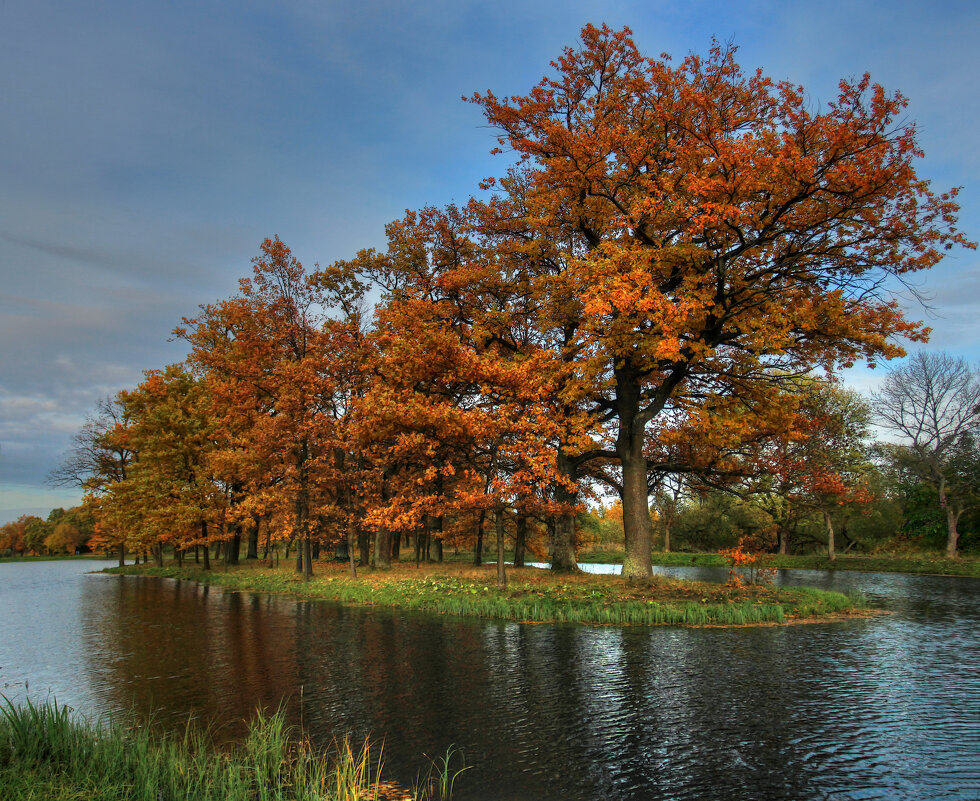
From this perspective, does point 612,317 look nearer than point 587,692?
No

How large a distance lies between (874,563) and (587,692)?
37995 millimetres

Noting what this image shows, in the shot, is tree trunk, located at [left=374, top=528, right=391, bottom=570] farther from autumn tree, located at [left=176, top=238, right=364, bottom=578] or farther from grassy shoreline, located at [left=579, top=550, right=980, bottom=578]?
grassy shoreline, located at [left=579, top=550, right=980, bottom=578]

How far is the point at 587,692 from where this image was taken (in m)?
9.91

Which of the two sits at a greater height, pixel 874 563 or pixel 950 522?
pixel 950 522

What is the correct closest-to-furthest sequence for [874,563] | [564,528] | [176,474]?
1. [564,528]
2. [874,563]
3. [176,474]

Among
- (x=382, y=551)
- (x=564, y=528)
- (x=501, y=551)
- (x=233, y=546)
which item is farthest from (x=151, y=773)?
(x=233, y=546)

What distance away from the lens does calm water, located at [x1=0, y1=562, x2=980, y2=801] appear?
21.6 feet

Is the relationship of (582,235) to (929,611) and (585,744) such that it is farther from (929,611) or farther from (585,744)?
(585,744)

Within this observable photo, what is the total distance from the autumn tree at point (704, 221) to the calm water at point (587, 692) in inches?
342

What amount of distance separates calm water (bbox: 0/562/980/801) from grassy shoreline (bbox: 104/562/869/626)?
1.11 metres

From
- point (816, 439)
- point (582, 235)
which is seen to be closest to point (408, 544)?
point (816, 439)

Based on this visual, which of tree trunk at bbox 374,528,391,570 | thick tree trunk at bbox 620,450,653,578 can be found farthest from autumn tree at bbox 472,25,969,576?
tree trunk at bbox 374,528,391,570

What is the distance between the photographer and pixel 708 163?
714 inches

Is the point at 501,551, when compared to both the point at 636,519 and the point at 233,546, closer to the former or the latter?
the point at 636,519
